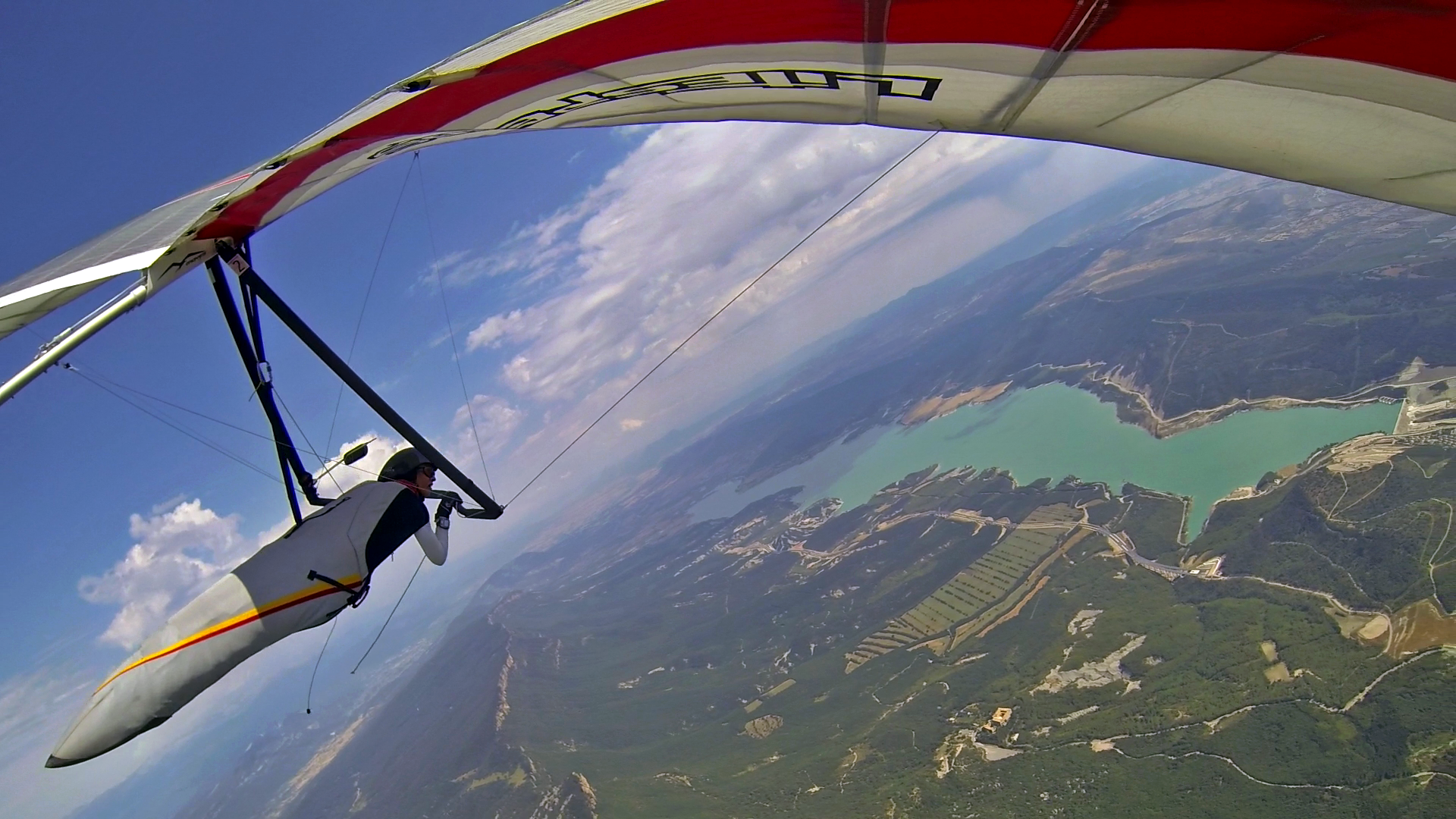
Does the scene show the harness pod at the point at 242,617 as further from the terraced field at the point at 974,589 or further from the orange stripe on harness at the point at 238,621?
the terraced field at the point at 974,589

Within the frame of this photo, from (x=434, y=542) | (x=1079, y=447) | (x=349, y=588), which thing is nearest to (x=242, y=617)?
(x=349, y=588)

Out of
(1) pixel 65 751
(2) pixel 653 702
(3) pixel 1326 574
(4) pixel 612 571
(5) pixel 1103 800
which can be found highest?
(1) pixel 65 751

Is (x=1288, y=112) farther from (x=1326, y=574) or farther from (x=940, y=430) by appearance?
(x=940, y=430)

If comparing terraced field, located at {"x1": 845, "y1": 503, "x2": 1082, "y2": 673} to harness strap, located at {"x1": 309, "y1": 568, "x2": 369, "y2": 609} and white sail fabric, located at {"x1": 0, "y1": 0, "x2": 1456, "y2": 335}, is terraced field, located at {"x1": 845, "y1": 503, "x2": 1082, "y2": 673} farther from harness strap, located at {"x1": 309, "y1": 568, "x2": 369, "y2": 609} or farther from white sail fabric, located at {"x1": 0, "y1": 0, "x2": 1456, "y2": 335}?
white sail fabric, located at {"x1": 0, "y1": 0, "x2": 1456, "y2": 335}

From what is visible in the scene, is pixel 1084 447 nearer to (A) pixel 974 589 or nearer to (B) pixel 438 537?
(A) pixel 974 589

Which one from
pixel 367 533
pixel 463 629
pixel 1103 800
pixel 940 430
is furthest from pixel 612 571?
pixel 367 533

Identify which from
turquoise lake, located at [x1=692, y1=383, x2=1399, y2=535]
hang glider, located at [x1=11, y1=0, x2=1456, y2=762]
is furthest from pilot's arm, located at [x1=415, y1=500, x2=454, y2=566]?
turquoise lake, located at [x1=692, y1=383, x2=1399, y2=535]

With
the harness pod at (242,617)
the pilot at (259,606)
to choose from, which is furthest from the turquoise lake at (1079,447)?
the harness pod at (242,617)
